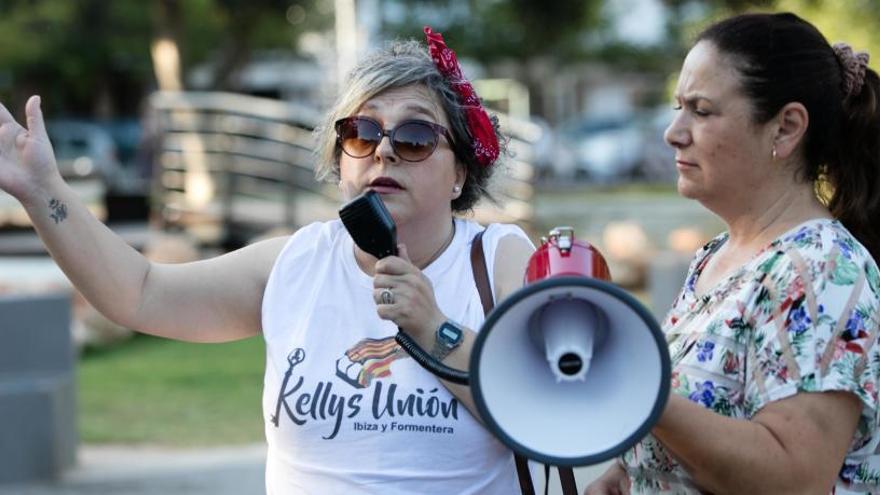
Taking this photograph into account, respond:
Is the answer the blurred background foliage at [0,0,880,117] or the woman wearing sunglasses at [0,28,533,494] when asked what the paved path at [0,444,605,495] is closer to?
the woman wearing sunglasses at [0,28,533,494]

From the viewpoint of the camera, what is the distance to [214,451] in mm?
Answer: 8062

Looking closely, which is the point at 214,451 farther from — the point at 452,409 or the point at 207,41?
the point at 207,41

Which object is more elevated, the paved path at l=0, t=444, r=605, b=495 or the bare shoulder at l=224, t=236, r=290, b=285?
the bare shoulder at l=224, t=236, r=290, b=285

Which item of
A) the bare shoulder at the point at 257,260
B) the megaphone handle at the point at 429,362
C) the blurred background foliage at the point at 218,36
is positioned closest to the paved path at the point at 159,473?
the bare shoulder at the point at 257,260

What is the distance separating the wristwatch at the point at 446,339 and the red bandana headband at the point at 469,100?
532 millimetres

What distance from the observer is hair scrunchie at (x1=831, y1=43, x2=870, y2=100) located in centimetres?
257

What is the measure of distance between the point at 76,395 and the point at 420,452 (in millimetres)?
5425

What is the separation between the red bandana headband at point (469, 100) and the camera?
9.71 ft

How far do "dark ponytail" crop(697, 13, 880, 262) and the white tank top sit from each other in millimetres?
730

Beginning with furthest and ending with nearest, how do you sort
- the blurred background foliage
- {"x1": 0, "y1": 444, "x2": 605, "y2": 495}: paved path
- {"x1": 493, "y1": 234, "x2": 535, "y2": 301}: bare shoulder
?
the blurred background foliage < {"x1": 0, "y1": 444, "x2": 605, "y2": 495}: paved path < {"x1": 493, "y1": 234, "x2": 535, "y2": 301}: bare shoulder

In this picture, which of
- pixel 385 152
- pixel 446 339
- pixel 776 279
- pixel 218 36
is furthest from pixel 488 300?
pixel 218 36

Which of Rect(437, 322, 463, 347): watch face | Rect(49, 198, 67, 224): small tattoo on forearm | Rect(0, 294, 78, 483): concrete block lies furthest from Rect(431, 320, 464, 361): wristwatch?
Rect(0, 294, 78, 483): concrete block

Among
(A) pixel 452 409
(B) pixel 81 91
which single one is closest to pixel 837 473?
(A) pixel 452 409

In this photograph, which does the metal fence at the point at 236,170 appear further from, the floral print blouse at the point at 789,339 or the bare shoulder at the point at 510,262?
the floral print blouse at the point at 789,339
